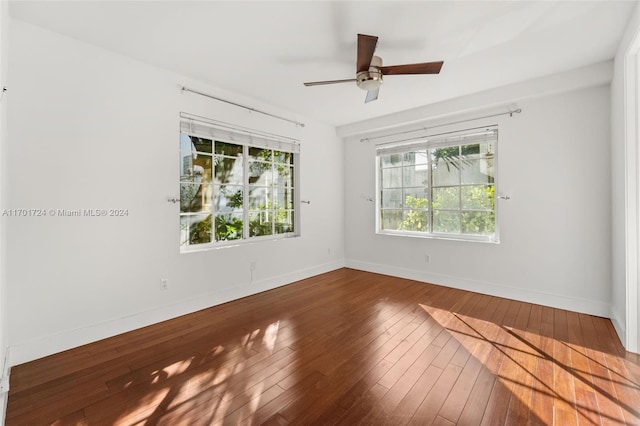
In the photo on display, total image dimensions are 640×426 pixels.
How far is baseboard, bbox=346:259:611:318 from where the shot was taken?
3180 mm

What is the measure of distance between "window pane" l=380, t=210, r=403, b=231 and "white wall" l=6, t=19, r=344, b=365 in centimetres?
273

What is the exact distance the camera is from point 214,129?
3.49 m

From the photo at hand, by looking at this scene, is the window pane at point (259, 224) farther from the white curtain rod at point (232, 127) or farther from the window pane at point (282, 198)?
the white curtain rod at point (232, 127)

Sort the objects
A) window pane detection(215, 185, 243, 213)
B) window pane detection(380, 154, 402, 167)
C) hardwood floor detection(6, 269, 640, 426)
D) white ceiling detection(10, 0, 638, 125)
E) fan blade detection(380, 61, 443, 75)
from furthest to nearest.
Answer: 1. window pane detection(380, 154, 402, 167)
2. window pane detection(215, 185, 243, 213)
3. fan blade detection(380, 61, 443, 75)
4. white ceiling detection(10, 0, 638, 125)
5. hardwood floor detection(6, 269, 640, 426)

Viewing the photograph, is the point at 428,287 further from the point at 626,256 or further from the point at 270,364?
the point at 270,364

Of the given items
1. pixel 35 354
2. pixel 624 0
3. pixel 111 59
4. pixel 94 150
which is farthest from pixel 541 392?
pixel 111 59

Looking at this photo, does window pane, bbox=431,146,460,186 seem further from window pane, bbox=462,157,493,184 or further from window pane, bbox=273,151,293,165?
window pane, bbox=273,151,293,165

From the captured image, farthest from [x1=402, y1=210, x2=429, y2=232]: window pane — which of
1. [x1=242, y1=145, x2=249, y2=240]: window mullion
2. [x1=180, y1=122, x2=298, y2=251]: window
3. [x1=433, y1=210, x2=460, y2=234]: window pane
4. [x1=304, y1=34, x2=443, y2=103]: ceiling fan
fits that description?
[x1=242, y1=145, x2=249, y2=240]: window mullion

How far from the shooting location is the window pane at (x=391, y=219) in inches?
192

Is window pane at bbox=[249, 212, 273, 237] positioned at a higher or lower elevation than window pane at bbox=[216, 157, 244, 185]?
lower

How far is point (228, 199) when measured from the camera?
12.3 feet

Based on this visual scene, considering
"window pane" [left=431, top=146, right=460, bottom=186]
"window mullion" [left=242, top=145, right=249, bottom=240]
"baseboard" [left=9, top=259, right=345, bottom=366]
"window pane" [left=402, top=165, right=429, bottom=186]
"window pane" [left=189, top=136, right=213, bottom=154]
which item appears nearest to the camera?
"baseboard" [left=9, top=259, right=345, bottom=366]

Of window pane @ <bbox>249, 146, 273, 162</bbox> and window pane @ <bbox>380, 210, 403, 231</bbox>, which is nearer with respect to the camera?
window pane @ <bbox>249, 146, 273, 162</bbox>

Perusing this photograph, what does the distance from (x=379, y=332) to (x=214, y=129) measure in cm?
291
